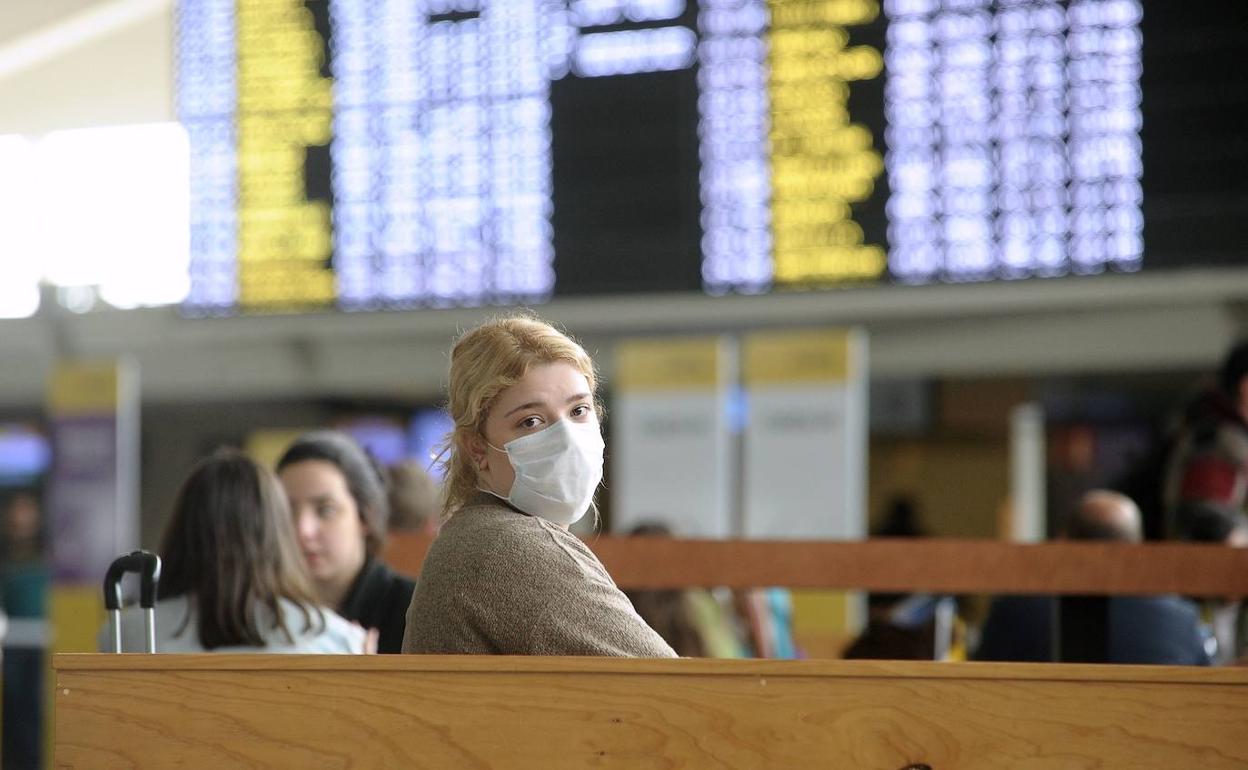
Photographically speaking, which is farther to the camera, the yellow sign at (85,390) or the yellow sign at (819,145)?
the yellow sign at (85,390)

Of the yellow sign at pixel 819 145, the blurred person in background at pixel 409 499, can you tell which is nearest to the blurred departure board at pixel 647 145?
the yellow sign at pixel 819 145

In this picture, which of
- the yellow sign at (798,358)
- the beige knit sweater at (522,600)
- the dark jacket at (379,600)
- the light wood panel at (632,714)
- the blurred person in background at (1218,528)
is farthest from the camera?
the yellow sign at (798,358)

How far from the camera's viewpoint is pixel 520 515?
1.68 m

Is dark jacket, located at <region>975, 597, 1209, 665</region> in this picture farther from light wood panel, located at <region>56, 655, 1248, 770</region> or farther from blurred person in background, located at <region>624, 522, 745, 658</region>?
light wood panel, located at <region>56, 655, 1248, 770</region>

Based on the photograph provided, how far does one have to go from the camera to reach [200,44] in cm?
708

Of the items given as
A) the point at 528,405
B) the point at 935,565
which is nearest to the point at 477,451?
the point at 528,405

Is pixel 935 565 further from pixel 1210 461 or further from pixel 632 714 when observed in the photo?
pixel 632 714

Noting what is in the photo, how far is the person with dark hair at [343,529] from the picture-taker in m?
2.84

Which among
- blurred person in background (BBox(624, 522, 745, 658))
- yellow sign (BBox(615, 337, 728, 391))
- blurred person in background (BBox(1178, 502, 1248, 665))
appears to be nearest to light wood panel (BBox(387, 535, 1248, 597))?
blurred person in background (BBox(1178, 502, 1248, 665))

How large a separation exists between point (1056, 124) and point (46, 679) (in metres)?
4.50

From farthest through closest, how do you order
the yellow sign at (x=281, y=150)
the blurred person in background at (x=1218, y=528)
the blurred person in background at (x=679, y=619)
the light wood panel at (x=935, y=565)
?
1. the yellow sign at (x=281, y=150)
2. the blurred person in background at (x=679, y=619)
3. the blurred person in background at (x=1218, y=528)
4. the light wood panel at (x=935, y=565)

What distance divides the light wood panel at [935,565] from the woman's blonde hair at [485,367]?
3.16 feet

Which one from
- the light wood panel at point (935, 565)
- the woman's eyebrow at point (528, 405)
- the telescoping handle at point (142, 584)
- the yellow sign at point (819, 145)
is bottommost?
the light wood panel at point (935, 565)

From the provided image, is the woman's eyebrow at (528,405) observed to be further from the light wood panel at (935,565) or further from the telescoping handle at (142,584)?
the light wood panel at (935,565)
